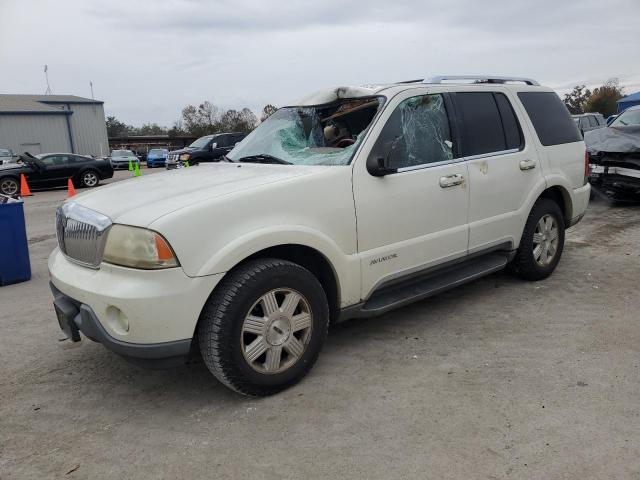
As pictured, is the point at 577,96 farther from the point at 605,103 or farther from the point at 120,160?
the point at 120,160

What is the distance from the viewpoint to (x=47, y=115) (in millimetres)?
42656

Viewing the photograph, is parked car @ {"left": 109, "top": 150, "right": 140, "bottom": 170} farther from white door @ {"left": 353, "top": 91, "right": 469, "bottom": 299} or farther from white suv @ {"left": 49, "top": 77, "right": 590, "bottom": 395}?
white door @ {"left": 353, "top": 91, "right": 469, "bottom": 299}

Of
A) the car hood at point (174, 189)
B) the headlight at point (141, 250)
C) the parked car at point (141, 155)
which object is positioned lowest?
the headlight at point (141, 250)

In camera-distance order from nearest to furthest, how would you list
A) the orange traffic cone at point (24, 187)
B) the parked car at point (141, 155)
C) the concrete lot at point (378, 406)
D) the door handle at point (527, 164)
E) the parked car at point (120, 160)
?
the concrete lot at point (378, 406), the door handle at point (527, 164), the orange traffic cone at point (24, 187), the parked car at point (120, 160), the parked car at point (141, 155)

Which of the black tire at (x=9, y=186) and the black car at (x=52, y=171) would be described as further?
the black car at (x=52, y=171)

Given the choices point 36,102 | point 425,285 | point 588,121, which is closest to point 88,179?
point 425,285

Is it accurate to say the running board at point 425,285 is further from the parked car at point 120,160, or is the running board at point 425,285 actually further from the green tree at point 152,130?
the green tree at point 152,130

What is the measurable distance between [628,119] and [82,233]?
1087 centimetres

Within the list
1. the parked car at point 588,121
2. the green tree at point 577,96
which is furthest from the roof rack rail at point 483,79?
the green tree at point 577,96

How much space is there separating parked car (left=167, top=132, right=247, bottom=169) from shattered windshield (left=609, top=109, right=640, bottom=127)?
423 inches

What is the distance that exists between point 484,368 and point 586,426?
2.49 ft

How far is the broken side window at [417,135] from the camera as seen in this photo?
369cm

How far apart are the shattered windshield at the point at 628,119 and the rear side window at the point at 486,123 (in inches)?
277

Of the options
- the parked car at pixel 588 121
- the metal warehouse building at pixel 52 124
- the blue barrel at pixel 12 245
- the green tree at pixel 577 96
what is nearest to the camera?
the blue barrel at pixel 12 245
